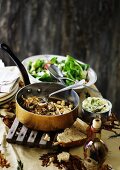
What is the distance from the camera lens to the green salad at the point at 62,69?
1.83m

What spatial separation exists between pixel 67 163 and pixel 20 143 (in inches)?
7.2

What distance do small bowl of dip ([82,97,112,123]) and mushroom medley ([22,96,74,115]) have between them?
0.24ft

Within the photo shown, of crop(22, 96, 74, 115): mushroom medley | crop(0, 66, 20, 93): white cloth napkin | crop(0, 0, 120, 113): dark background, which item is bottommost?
crop(0, 0, 120, 113): dark background

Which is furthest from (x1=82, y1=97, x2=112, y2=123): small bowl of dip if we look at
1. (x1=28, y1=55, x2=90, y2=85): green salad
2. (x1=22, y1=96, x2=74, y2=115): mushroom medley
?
(x1=28, y1=55, x2=90, y2=85): green salad

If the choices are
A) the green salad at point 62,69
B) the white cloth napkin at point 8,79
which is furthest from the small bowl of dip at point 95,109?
the white cloth napkin at point 8,79

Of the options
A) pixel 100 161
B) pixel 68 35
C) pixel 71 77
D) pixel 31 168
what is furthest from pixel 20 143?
pixel 68 35

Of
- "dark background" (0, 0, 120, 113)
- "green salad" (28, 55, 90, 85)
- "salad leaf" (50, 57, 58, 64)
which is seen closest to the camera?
"green salad" (28, 55, 90, 85)

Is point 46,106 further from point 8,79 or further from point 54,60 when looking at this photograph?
point 54,60

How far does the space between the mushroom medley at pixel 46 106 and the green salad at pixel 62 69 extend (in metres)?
0.24

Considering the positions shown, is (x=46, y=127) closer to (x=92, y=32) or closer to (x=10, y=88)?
(x=10, y=88)

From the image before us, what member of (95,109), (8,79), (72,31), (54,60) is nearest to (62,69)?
(54,60)

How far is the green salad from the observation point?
1835 millimetres

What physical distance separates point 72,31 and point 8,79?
1373 millimetres

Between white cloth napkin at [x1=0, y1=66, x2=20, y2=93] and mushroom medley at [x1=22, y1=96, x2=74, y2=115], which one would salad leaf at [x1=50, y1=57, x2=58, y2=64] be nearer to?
white cloth napkin at [x1=0, y1=66, x2=20, y2=93]
